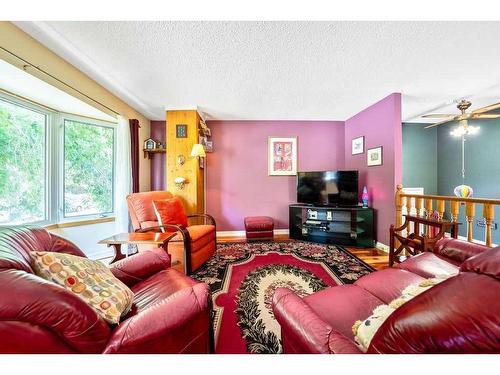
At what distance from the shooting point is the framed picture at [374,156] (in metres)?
3.10

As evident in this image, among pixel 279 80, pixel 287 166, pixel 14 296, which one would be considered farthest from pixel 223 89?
pixel 14 296

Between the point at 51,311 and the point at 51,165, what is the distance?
2.83m

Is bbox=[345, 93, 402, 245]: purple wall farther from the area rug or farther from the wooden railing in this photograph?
the area rug

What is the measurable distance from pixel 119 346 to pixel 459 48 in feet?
10.9

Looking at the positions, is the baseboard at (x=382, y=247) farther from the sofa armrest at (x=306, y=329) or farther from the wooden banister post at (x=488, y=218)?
the sofa armrest at (x=306, y=329)

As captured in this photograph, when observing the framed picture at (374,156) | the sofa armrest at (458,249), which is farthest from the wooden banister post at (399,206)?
the sofa armrest at (458,249)

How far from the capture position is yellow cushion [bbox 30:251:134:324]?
0.86 meters

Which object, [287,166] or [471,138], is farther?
[287,166]

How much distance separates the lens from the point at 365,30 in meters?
1.62

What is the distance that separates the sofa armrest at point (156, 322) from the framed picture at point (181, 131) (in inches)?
114

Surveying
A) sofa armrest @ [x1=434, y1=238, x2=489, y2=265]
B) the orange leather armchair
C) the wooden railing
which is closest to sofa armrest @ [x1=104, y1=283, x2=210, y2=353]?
the orange leather armchair

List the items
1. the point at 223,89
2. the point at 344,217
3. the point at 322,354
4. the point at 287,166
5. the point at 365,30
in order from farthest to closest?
the point at 287,166, the point at 344,217, the point at 223,89, the point at 365,30, the point at 322,354
